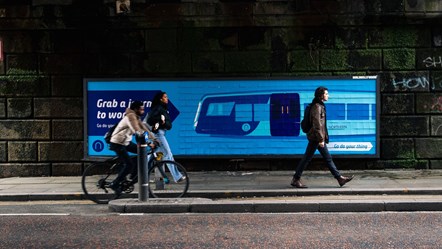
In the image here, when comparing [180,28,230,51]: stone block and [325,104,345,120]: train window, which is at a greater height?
[180,28,230,51]: stone block

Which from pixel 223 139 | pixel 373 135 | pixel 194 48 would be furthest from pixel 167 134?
pixel 373 135

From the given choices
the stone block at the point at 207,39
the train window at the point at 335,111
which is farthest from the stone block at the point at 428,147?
the stone block at the point at 207,39

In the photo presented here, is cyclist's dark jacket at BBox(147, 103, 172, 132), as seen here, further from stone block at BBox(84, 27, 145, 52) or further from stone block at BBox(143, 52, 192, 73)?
stone block at BBox(84, 27, 145, 52)

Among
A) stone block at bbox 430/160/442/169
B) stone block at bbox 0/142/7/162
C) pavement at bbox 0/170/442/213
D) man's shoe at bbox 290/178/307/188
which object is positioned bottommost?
pavement at bbox 0/170/442/213

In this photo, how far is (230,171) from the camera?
11.9 m

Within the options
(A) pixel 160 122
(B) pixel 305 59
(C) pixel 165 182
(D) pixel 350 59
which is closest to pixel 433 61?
(D) pixel 350 59

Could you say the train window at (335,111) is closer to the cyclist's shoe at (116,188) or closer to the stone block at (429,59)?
the stone block at (429,59)

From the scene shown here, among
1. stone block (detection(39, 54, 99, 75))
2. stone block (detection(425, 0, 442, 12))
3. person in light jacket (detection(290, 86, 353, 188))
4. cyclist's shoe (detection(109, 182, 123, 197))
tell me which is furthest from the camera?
stone block (detection(39, 54, 99, 75))

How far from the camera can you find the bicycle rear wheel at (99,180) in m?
8.92

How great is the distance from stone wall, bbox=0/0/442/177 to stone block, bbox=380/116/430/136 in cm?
2

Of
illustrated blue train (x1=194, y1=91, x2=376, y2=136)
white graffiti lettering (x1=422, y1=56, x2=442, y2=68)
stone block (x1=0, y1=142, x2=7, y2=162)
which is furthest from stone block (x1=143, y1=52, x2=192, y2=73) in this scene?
white graffiti lettering (x1=422, y1=56, x2=442, y2=68)

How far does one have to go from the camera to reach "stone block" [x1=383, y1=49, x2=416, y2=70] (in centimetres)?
1165

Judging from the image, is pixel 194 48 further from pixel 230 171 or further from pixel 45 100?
pixel 45 100

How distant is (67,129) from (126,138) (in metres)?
3.69
